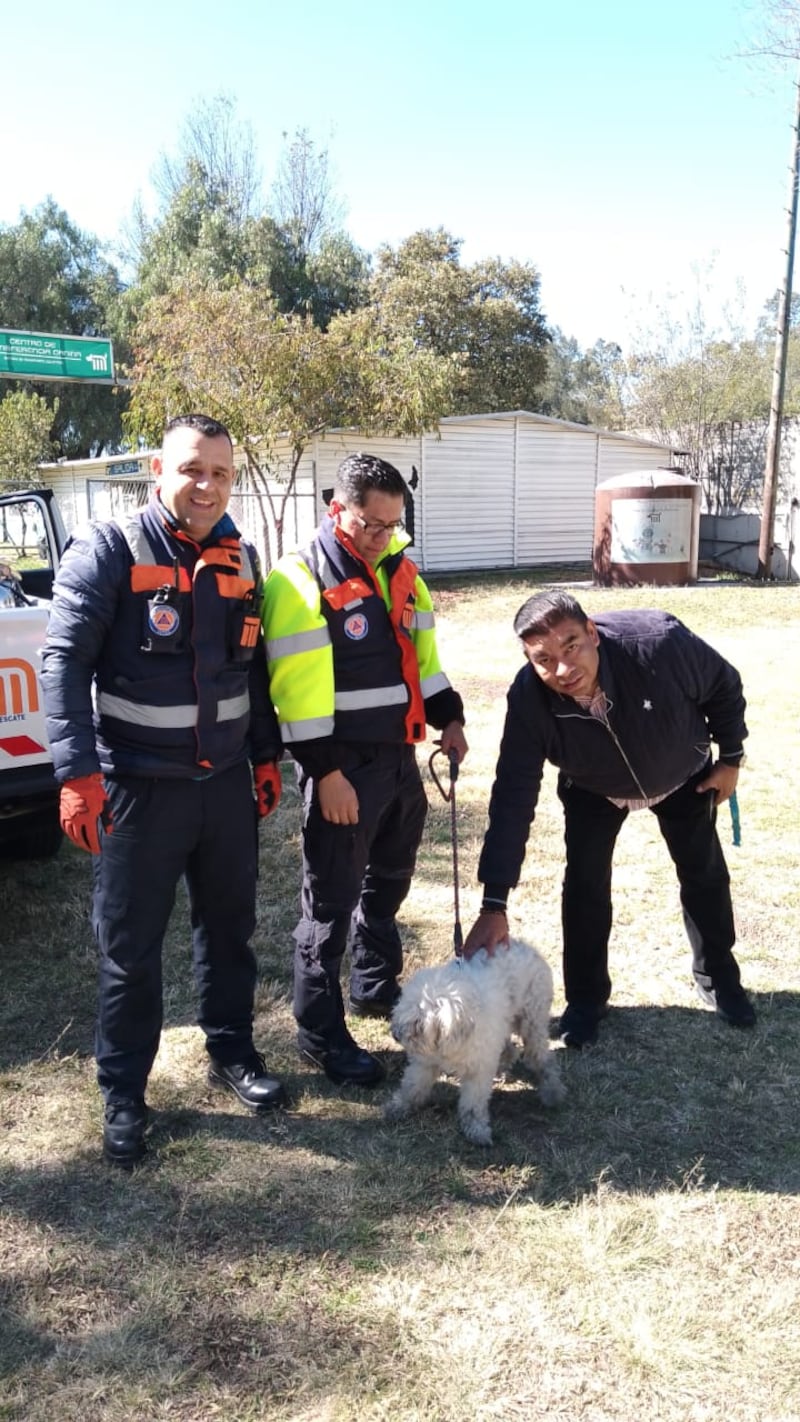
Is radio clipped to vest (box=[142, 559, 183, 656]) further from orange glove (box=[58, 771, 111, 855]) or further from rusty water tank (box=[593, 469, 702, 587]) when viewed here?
rusty water tank (box=[593, 469, 702, 587])

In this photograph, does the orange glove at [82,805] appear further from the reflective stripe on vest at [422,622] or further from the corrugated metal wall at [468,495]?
the corrugated metal wall at [468,495]

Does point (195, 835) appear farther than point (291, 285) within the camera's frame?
No

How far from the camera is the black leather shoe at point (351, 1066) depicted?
320 cm

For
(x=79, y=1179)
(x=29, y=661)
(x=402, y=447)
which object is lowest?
(x=79, y=1179)

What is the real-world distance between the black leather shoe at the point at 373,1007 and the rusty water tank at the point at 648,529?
46.5 ft

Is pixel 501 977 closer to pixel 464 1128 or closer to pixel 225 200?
pixel 464 1128

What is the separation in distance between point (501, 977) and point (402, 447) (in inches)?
690

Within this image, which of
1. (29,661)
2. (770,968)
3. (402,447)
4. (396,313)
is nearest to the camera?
(29,661)

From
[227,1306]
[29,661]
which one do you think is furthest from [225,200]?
[227,1306]

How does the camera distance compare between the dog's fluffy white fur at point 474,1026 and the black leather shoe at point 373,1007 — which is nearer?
the dog's fluffy white fur at point 474,1026

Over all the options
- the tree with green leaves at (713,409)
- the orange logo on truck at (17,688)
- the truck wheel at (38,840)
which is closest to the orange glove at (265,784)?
the orange logo on truck at (17,688)

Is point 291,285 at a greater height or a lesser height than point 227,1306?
greater

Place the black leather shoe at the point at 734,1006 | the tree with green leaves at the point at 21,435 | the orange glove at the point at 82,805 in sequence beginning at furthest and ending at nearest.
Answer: the tree with green leaves at the point at 21,435, the black leather shoe at the point at 734,1006, the orange glove at the point at 82,805

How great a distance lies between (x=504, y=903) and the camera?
9.95 feet
